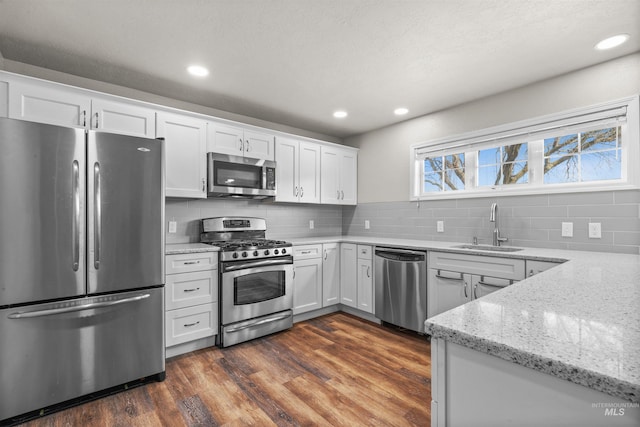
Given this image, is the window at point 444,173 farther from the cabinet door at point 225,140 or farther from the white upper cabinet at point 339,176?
the cabinet door at point 225,140

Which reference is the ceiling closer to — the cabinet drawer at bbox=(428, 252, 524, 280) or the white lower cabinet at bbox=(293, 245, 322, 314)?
the cabinet drawer at bbox=(428, 252, 524, 280)

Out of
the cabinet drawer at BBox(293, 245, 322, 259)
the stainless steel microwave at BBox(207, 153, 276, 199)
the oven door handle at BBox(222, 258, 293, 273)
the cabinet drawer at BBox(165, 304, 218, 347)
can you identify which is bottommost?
the cabinet drawer at BBox(165, 304, 218, 347)

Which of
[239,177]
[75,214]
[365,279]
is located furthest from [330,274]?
[75,214]

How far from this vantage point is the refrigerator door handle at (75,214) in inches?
75.5

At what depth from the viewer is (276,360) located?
8.32ft

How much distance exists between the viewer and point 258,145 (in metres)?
3.44

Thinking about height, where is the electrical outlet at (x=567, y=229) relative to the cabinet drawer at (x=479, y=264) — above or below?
above

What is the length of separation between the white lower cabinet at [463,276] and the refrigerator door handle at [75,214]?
2.71 meters

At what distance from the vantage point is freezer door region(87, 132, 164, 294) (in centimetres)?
200

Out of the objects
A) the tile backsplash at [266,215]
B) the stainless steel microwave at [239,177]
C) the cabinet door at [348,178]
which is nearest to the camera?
the stainless steel microwave at [239,177]

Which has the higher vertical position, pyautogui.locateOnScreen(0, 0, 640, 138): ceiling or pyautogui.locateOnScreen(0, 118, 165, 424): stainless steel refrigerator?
pyautogui.locateOnScreen(0, 0, 640, 138): ceiling

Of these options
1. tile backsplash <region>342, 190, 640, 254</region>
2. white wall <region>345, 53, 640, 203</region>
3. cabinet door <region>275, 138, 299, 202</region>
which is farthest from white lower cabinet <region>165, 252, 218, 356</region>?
white wall <region>345, 53, 640, 203</region>

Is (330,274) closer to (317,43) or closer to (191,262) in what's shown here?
(191,262)

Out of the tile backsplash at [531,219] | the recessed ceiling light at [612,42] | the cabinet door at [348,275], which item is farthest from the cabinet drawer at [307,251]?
the recessed ceiling light at [612,42]
